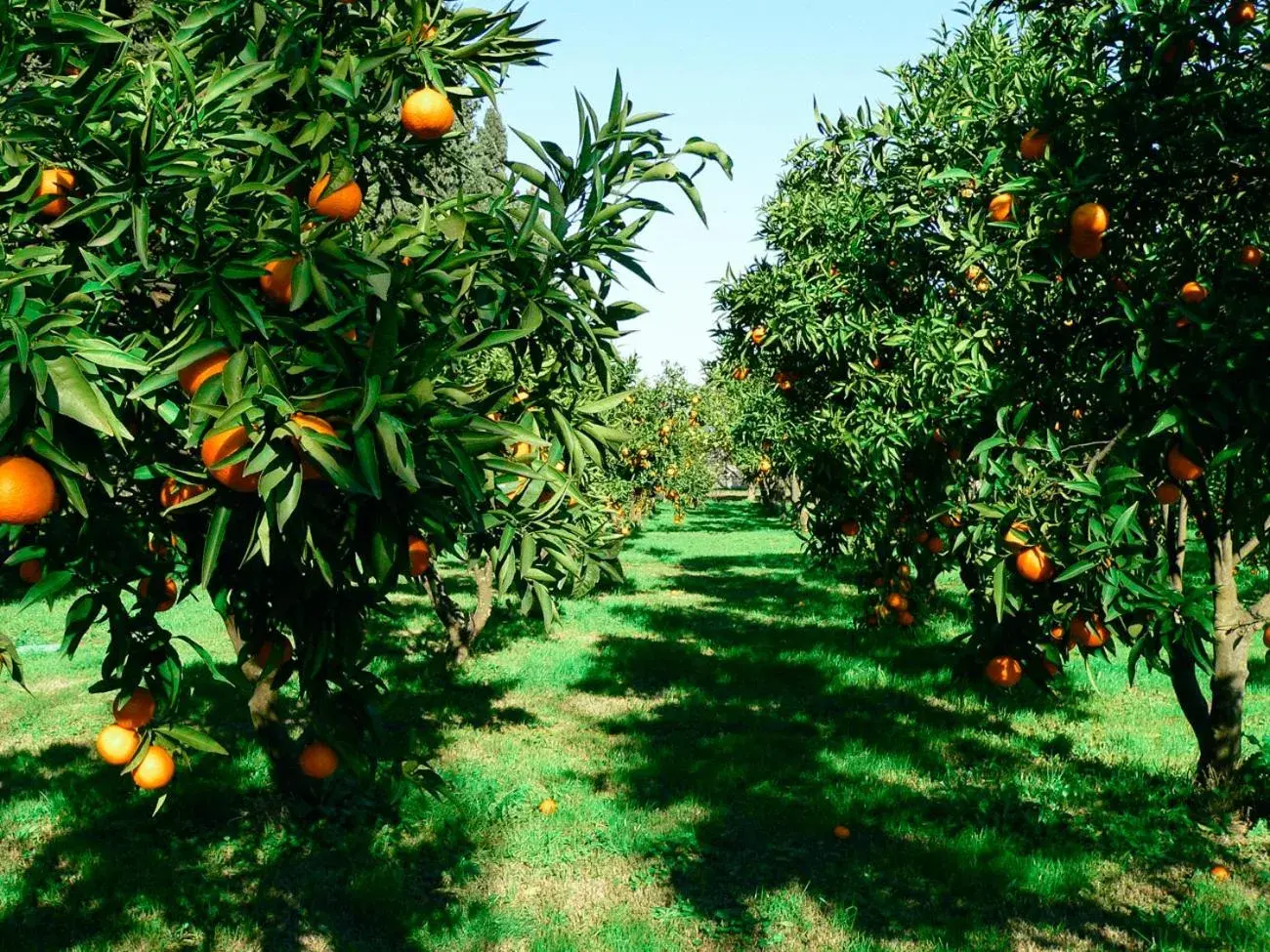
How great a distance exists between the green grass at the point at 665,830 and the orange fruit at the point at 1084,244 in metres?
1.80

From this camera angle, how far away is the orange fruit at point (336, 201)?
219 cm

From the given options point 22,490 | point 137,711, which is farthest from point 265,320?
point 137,711

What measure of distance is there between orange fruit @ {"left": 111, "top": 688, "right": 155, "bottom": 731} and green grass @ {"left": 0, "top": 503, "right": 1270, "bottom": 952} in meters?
0.67

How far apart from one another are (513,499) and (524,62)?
1.16 meters

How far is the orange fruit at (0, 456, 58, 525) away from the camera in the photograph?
1.67 metres

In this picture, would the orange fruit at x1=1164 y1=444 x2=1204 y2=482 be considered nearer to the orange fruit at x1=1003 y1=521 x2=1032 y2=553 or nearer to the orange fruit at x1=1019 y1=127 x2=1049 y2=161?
the orange fruit at x1=1003 y1=521 x2=1032 y2=553

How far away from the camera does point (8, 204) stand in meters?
1.85

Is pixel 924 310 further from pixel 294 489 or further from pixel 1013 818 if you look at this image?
pixel 294 489

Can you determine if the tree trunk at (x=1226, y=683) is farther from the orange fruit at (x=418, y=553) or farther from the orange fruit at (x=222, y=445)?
the orange fruit at (x=222, y=445)

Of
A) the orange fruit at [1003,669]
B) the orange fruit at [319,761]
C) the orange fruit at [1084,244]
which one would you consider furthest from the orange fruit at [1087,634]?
the orange fruit at [319,761]

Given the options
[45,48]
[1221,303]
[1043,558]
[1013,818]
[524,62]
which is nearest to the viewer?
[45,48]

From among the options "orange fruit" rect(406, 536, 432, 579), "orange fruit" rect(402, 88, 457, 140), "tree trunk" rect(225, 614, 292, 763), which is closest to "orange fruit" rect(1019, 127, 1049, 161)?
"orange fruit" rect(402, 88, 457, 140)

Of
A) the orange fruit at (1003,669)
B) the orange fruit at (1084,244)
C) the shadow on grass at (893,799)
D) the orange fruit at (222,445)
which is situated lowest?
the shadow on grass at (893,799)

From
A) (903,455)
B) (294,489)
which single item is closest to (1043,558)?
(294,489)
